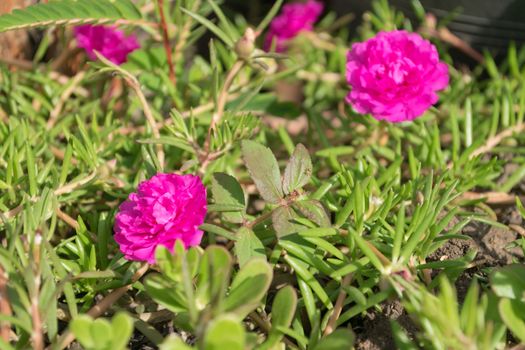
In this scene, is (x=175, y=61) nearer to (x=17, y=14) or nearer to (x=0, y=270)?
(x=17, y=14)

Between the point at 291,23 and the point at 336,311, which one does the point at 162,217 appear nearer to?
the point at 336,311

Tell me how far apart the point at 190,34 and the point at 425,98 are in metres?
0.61

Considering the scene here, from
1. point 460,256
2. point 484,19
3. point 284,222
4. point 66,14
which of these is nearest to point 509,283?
point 460,256

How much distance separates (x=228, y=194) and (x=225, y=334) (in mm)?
389

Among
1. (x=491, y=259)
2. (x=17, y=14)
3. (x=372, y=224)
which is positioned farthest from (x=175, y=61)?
(x=491, y=259)

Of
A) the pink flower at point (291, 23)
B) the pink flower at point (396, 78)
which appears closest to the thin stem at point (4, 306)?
the pink flower at point (396, 78)

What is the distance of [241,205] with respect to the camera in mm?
1058

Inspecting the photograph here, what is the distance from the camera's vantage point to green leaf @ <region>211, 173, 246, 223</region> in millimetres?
1053

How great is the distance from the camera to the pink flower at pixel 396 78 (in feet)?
3.99

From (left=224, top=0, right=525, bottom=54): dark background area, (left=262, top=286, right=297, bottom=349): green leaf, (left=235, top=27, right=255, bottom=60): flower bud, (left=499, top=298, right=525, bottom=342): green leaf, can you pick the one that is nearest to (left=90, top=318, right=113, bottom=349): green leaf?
(left=262, top=286, right=297, bottom=349): green leaf

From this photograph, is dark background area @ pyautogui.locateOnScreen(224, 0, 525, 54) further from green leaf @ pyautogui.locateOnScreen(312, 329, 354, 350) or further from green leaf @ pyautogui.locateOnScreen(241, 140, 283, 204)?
green leaf @ pyautogui.locateOnScreen(312, 329, 354, 350)

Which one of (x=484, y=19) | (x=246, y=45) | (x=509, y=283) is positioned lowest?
(x=484, y=19)

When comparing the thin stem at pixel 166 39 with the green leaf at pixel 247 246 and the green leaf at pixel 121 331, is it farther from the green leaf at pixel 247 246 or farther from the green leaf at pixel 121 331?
the green leaf at pixel 121 331

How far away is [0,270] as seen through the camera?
3.02 feet
